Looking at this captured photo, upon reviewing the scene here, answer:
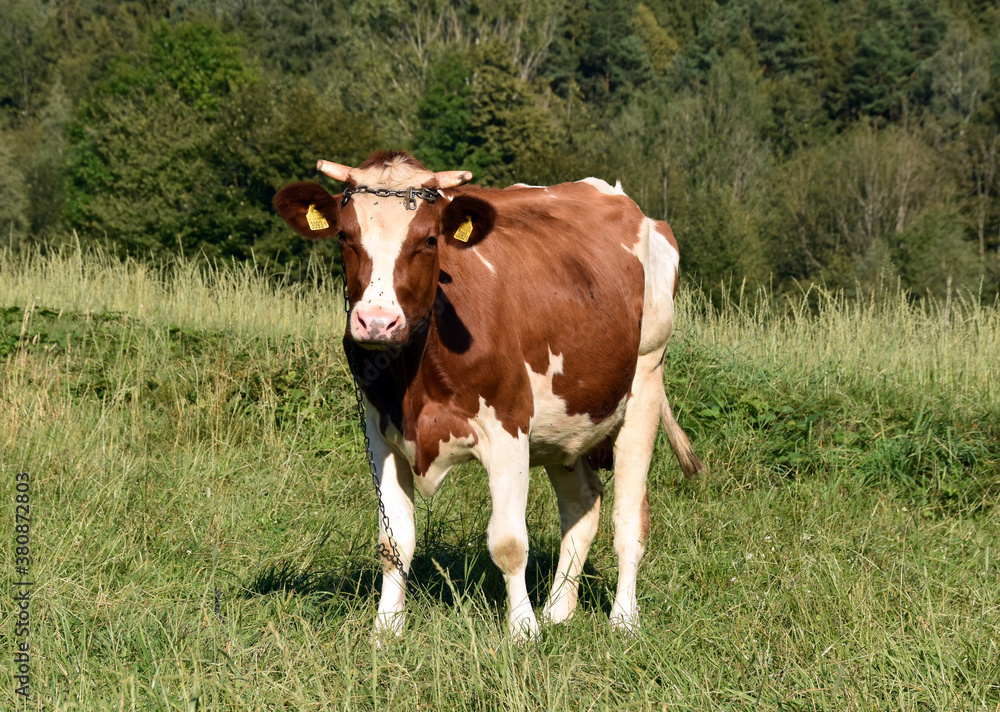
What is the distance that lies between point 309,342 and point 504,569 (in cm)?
459

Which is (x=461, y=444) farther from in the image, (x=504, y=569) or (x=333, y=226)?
(x=333, y=226)

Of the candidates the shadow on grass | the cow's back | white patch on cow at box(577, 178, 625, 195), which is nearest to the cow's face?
the cow's back

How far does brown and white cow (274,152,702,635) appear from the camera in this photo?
13.1 ft

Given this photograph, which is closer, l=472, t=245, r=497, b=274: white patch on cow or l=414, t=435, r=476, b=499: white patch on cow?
l=414, t=435, r=476, b=499: white patch on cow

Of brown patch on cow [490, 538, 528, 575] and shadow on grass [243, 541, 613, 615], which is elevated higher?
brown patch on cow [490, 538, 528, 575]

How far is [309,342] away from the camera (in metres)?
8.72

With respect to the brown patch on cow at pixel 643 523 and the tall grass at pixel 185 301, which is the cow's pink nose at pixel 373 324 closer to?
the brown patch on cow at pixel 643 523

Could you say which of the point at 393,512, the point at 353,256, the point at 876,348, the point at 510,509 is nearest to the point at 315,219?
the point at 353,256

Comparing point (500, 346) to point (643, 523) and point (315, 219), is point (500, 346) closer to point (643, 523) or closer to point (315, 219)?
point (315, 219)

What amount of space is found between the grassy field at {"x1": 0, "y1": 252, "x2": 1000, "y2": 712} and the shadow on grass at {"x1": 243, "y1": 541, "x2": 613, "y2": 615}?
0.9 inches

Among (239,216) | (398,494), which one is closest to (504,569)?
(398,494)

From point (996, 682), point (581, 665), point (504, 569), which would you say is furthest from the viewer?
point (504, 569)

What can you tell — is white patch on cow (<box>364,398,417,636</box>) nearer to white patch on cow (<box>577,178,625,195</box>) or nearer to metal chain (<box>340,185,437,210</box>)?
metal chain (<box>340,185,437,210</box>)

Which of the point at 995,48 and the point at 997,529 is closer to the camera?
the point at 997,529
